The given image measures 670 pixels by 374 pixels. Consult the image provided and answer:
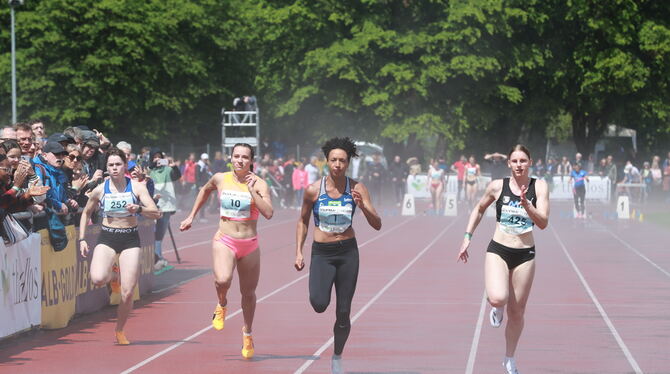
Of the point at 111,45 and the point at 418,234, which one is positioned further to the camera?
the point at 111,45

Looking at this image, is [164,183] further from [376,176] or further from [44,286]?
[376,176]

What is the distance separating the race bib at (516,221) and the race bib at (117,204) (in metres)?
3.84

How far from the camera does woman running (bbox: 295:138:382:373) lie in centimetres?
980

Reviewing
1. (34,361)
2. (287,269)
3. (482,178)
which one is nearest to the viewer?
(34,361)

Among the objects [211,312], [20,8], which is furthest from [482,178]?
[211,312]

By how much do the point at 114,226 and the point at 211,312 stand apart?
2582mm

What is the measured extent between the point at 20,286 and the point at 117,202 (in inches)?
45.4

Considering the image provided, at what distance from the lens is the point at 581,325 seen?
513 inches

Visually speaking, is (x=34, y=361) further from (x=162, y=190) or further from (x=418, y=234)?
(x=418, y=234)

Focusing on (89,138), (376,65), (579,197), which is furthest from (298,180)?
(89,138)

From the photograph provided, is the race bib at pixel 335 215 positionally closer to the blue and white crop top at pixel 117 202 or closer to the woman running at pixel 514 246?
the woman running at pixel 514 246

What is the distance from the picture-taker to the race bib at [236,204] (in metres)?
10.9

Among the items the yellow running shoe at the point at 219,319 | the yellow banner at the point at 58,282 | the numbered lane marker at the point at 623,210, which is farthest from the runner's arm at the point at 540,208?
the numbered lane marker at the point at 623,210

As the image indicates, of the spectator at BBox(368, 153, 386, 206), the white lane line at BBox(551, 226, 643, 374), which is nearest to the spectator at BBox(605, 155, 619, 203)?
the spectator at BBox(368, 153, 386, 206)
